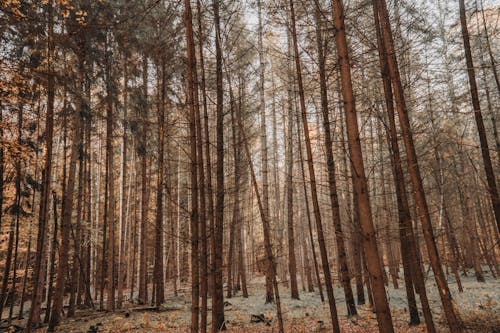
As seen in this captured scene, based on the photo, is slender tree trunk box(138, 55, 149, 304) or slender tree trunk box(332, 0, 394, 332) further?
slender tree trunk box(138, 55, 149, 304)

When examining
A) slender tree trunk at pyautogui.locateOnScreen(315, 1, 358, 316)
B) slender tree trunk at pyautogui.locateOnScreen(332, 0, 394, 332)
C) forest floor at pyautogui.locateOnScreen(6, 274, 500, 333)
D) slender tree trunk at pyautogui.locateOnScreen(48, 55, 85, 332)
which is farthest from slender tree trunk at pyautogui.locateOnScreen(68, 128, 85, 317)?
slender tree trunk at pyautogui.locateOnScreen(332, 0, 394, 332)

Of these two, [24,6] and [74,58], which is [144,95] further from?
[24,6]

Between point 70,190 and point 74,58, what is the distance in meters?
4.13

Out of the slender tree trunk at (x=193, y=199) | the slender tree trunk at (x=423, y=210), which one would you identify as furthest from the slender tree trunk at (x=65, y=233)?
the slender tree trunk at (x=423, y=210)

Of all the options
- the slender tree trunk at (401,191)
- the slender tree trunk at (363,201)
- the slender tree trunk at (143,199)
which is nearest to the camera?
the slender tree trunk at (363,201)

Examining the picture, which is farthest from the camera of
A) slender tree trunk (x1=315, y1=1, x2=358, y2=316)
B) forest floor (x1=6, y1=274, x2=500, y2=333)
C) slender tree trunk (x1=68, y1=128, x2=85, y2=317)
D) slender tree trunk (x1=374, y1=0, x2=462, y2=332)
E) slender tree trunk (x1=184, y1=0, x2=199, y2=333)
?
slender tree trunk (x1=68, y1=128, x2=85, y2=317)

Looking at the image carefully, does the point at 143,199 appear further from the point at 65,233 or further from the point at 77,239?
the point at 65,233

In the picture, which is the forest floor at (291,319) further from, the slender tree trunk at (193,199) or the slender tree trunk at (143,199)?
the slender tree trunk at (193,199)

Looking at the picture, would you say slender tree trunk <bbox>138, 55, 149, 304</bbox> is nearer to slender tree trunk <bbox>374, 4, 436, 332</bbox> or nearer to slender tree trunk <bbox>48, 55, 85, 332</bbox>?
slender tree trunk <bbox>48, 55, 85, 332</bbox>

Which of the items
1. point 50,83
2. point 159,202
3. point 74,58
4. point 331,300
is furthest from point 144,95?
point 331,300

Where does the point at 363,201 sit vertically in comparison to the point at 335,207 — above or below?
below

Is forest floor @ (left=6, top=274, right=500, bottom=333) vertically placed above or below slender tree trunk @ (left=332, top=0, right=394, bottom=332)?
below

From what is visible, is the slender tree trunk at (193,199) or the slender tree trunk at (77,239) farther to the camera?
the slender tree trunk at (77,239)

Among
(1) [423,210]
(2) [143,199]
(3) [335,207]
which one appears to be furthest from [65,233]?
(1) [423,210]
